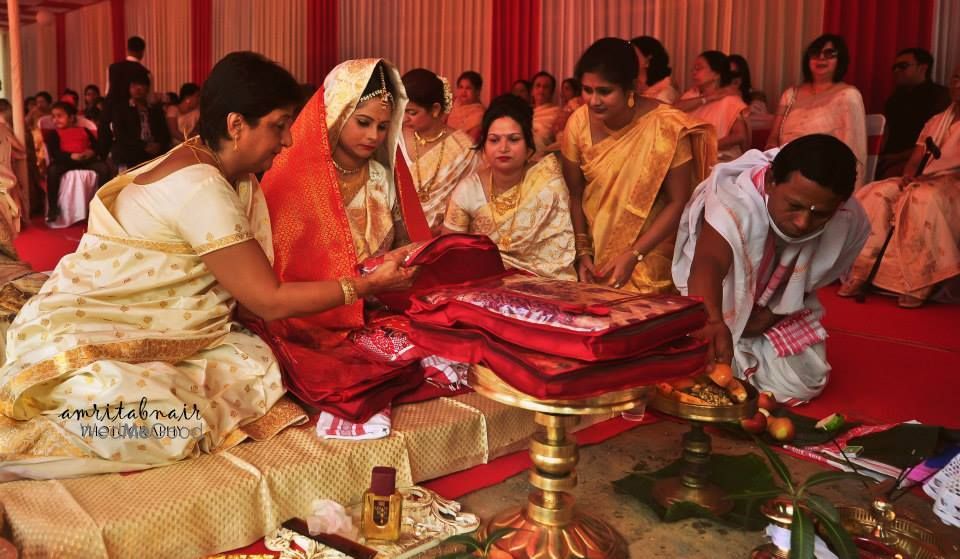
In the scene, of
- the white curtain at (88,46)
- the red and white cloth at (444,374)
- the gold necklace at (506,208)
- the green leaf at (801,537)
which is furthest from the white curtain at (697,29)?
the white curtain at (88,46)

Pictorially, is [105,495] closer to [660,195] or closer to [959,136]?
[660,195]

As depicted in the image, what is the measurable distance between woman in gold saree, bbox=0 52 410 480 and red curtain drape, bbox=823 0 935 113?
17.1 ft

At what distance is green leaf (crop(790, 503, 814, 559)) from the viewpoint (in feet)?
4.61

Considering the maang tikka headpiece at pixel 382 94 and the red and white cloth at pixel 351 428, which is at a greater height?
the maang tikka headpiece at pixel 382 94

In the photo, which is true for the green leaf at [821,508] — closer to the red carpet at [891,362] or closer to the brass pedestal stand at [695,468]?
the brass pedestal stand at [695,468]

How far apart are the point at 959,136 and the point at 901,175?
62 cm

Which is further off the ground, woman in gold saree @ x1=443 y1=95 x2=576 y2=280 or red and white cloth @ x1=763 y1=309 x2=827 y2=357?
woman in gold saree @ x1=443 y1=95 x2=576 y2=280

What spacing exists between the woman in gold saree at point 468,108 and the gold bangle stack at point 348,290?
4.82 meters

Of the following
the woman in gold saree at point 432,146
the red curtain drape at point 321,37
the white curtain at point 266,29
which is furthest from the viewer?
the white curtain at point 266,29

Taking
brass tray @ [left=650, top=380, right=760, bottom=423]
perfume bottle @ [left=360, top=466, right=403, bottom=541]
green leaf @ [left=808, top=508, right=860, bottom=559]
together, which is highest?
brass tray @ [left=650, top=380, right=760, bottom=423]

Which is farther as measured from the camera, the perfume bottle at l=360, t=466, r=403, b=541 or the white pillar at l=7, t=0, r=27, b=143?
the white pillar at l=7, t=0, r=27, b=143

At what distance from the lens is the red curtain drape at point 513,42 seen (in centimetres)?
877

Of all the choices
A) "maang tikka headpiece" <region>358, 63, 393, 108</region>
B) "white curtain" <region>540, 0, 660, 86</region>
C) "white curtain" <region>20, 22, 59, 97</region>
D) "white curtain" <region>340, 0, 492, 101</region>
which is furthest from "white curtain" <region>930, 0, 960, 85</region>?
"white curtain" <region>20, 22, 59, 97</region>

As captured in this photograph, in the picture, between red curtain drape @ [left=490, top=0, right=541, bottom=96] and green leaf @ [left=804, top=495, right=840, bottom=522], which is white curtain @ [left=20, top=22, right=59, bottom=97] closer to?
red curtain drape @ [left=490, top=0, right=541, bottom=96]
